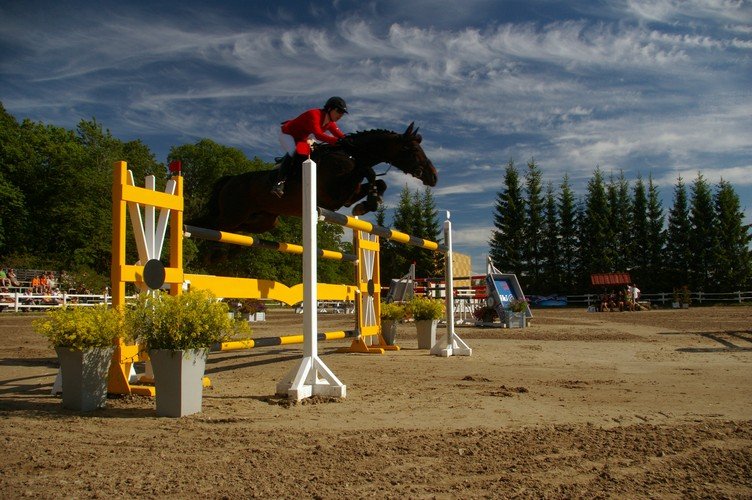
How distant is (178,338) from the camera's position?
11.6 ft

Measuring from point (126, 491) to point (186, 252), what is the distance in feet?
81.5

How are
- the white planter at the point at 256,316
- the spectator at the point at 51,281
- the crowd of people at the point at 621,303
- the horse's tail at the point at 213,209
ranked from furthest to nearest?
1. the crowd of people at the point at 621,303
2. the spectator at the point at 51,281
3. the white planter at the point at 256,316
4. the horse's tail at the point at 213,209

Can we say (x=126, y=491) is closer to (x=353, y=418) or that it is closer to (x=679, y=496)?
(x=353, y=418)

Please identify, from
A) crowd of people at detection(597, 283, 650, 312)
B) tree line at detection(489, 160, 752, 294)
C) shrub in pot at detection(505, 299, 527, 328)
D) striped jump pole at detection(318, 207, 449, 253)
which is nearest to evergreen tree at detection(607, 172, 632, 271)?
tree line at detection(489, 160, 752, 294)

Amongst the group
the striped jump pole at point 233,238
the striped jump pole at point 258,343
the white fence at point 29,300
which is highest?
the striped jump pole at point 233,238

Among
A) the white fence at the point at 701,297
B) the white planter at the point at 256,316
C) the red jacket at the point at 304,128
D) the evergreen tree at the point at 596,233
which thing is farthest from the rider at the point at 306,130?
the evergreen tree at the point at 596,233

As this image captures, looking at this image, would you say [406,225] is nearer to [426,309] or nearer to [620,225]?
[620,225]

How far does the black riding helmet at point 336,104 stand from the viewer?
5.74 meters

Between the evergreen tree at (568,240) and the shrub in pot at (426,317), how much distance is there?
29.8 metres

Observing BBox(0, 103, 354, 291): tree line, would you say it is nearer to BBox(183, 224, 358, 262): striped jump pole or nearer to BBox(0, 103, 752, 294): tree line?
BBox(0, 103, 752, 294): tree line

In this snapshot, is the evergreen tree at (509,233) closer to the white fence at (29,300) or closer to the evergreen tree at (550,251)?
the evergreen tree at (550,251)

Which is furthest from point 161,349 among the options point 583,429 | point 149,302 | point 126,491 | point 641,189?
point 641,189

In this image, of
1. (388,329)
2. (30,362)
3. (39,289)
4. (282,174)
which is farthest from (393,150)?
(39,289)

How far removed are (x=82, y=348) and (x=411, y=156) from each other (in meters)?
3.72
